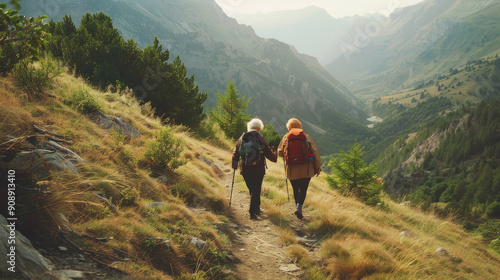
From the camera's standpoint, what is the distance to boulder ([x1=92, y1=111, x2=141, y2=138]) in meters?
8.23

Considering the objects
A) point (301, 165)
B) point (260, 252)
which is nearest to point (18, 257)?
point (260, 252)

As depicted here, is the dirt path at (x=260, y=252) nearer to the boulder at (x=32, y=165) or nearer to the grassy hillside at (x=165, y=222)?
the grassy hillside at (x=165, y=222)

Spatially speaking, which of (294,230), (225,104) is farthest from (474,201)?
(294,230)

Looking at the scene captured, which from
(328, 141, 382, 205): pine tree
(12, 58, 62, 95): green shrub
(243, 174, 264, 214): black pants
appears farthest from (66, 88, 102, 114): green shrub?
(328, 141, 382, 205): pine tree

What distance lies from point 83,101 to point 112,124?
1129mm

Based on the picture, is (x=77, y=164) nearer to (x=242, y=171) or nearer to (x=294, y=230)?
(x=242, y=171)

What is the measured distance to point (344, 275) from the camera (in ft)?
15.6

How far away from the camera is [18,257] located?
245 centimetres

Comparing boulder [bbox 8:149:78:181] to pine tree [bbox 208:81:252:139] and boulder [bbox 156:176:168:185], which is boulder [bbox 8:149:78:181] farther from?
pine tree [bbox 208:81:252:139]

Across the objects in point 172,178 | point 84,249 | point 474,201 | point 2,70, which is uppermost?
point 2,70

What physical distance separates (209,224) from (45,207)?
329 cm

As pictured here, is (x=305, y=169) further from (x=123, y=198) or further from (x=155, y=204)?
(x=123, y=198)

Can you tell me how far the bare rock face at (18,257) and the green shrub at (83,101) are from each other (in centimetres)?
651

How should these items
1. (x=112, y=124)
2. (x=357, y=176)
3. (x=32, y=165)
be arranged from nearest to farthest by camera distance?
(x=32, y=165) < (x=112, y=124) < (x=357, y=176)
